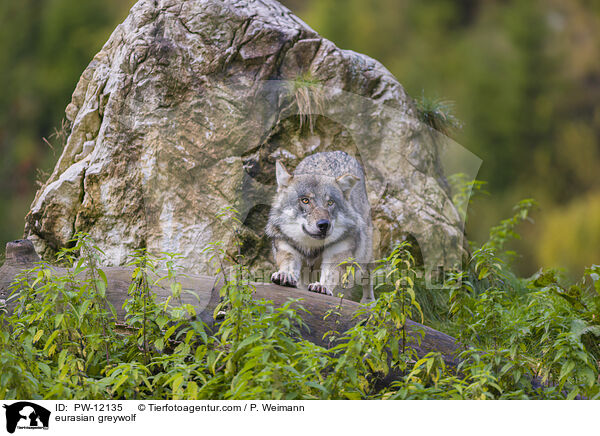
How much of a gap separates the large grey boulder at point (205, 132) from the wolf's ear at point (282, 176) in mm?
341

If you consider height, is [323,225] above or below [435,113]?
below

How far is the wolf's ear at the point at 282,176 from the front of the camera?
4.78m

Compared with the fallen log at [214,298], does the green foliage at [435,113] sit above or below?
above

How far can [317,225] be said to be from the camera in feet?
14.7

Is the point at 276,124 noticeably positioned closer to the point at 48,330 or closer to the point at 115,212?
the point at 115,212

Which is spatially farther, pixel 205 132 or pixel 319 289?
pixel 205 132

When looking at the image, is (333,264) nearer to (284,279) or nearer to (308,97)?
(284,279)

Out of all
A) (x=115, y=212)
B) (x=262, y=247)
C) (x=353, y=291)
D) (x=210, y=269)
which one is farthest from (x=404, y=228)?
(x=115, y=212)

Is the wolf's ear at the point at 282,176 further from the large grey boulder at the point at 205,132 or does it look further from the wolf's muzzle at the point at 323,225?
the wolf's muzzle at the point at 323,225

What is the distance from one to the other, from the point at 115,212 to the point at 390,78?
299cm
